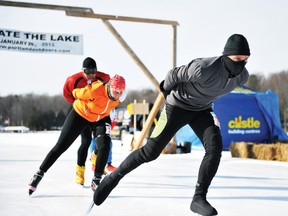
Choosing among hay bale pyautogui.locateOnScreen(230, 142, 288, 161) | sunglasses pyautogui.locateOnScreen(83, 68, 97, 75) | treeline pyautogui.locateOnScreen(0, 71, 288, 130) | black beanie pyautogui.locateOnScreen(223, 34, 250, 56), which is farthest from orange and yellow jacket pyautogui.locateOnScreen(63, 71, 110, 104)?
treeline pyautogui.locateOnScreen(0, 71, 288, 130)

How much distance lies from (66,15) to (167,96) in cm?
625

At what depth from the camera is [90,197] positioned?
158 inches

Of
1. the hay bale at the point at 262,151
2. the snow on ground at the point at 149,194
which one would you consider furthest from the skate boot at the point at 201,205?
the hay bale at the point at 262,151

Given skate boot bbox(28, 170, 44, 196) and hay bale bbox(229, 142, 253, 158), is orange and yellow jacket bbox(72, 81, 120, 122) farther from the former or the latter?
hay bale bbox(229, 142, 253, 158)

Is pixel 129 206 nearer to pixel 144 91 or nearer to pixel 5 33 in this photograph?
pixel 5 33

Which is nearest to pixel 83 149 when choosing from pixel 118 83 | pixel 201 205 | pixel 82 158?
pixel 82 158

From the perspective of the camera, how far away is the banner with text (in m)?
9.09

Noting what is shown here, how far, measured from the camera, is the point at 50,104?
9525cm

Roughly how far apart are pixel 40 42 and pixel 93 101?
5.51m

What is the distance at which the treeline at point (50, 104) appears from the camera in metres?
65.2

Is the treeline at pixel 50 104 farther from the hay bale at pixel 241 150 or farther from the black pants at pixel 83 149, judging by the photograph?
the black pants at pixel 83 149

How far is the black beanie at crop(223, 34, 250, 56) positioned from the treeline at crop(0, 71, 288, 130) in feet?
158

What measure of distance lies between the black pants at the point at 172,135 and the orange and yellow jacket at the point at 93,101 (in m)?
1.04

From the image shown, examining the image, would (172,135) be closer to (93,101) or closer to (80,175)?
(93,101)
